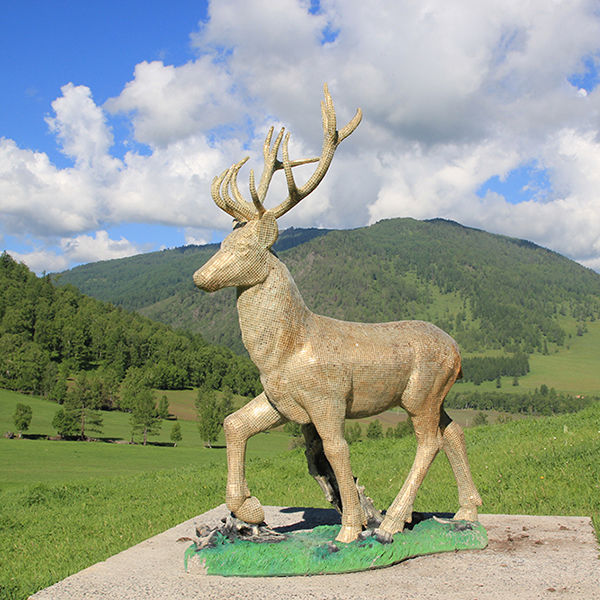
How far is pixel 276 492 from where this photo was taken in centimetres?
1097

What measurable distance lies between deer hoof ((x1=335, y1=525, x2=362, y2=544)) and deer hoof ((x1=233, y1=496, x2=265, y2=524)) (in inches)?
32.7

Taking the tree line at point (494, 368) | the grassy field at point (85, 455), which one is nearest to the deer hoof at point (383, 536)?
the grassy field at point (85, 455)

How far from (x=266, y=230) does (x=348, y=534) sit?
3.13 m

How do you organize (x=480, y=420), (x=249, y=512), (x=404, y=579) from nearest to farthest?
(x=404, y=579), (x=249, y=512), (x=480, y=420)

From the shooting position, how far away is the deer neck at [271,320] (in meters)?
5.75

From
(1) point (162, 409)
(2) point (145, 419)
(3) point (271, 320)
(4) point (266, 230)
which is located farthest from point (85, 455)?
(4) point (266, 230)

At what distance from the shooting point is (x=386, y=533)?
5.85 m

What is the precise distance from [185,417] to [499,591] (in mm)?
67666

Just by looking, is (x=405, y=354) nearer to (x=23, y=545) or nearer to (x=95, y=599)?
(x=95, y=599)

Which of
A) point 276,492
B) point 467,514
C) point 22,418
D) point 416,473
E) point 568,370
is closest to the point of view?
point 416,473

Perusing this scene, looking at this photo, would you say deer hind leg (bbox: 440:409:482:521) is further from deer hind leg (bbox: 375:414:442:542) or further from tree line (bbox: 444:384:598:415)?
tree line (bbox: 444:384:598:415)

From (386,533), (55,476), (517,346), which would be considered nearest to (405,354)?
(386,533)

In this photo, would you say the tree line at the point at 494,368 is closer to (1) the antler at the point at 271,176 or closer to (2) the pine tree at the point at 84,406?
(2) the pine tree at the point at 84,406

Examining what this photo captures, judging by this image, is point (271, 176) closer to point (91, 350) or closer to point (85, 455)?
point (85, 455)
